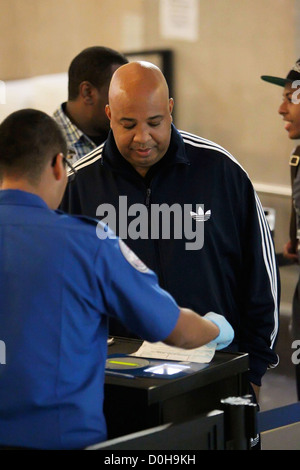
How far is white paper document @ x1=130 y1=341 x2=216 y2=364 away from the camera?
188 centimetres

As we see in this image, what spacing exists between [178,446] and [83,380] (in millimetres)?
220

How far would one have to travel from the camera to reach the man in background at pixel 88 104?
359cm

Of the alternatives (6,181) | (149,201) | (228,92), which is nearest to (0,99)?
(228,92)

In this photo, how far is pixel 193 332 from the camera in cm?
174

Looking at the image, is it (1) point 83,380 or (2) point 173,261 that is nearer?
(1) point 83,380

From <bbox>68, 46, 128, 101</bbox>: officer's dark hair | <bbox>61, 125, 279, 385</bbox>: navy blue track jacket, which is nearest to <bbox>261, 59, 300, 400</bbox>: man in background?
<bbox>68, 46, 128, 101</bbox>: officer's dark hair

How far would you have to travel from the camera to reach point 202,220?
98.0 inches

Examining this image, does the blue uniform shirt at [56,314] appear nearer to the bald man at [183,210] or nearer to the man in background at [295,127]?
the bald man at [183,210]

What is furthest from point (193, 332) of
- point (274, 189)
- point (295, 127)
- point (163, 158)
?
point (274, 189)

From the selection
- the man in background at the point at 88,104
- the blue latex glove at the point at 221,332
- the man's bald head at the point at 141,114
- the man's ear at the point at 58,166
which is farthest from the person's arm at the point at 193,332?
the man in background at the point at 88,104

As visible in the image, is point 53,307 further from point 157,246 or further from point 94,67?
point 94,67

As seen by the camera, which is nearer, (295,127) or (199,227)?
(199,227)

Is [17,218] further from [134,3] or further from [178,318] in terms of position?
[134,3]

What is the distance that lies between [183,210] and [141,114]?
1.01ft
